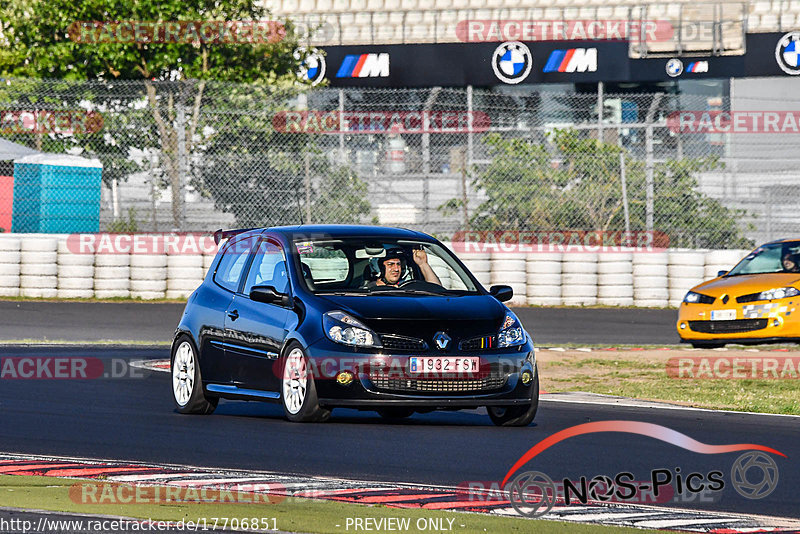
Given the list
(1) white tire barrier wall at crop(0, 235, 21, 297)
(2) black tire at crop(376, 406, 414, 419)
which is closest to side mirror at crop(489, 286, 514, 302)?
(2) black tire at crop(376, 406, 414, 419)

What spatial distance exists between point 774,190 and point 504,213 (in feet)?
14.2

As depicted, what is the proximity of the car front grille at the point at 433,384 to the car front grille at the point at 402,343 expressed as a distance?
0.64 ft

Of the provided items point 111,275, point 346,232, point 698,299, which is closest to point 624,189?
point 698,299

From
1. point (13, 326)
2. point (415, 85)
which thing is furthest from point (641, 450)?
point (415, 85)

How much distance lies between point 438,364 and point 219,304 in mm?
1966

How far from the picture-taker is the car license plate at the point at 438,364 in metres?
9.54

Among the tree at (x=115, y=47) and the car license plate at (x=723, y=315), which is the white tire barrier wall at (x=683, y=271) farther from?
the tree at (x=115, y=47)

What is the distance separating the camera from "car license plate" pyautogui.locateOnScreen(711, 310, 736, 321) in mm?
16125

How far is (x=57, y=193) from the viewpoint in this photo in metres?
22.6

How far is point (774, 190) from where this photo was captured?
2370 centimetres

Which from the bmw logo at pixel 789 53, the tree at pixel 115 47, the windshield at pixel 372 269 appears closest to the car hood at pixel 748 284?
the windshield at pixel 372 269

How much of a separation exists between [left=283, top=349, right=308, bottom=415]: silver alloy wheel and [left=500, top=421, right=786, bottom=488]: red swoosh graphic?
5.24ft

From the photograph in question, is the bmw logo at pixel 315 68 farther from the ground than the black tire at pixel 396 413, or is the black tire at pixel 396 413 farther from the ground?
the bmw logo at pixel 315 68

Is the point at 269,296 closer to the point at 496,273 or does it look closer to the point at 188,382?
the point at 188,382
